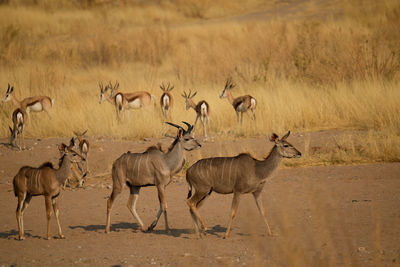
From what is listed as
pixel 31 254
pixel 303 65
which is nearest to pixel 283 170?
pixel 31 254

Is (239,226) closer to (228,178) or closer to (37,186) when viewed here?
(228,178)

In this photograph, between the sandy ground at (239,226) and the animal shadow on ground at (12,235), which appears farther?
the animal shadow on ground at (12,235)

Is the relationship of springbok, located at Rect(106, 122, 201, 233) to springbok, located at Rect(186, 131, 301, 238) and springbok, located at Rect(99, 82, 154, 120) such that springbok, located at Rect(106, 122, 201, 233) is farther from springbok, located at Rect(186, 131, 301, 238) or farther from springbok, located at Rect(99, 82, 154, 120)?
springbok, located at Rect(99, 82, 154, 120)

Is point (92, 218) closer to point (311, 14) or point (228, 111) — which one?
point (228, 111)

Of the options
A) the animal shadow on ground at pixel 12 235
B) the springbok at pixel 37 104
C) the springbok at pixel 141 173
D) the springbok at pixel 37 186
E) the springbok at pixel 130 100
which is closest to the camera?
the springbok at pixel 37 186

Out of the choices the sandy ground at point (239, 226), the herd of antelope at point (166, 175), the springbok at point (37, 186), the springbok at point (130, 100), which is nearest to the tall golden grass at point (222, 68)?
the springbok at point (130, 100)

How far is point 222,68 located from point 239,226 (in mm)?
15404

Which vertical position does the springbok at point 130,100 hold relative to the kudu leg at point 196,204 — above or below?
above

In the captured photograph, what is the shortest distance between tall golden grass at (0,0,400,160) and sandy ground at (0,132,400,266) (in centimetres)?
226

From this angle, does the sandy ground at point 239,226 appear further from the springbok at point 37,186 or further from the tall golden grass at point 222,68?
the tall golden grass at point 222,68

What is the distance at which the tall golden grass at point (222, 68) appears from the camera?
14.9 meters

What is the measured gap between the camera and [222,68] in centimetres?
2283

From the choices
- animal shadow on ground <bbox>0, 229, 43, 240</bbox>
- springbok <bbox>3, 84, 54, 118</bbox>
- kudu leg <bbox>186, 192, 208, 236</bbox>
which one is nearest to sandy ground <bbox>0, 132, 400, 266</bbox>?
animal shadow on ground <bbox>0, 229, 43, 240</bbox>

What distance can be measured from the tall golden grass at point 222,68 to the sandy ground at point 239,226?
2259 mm
